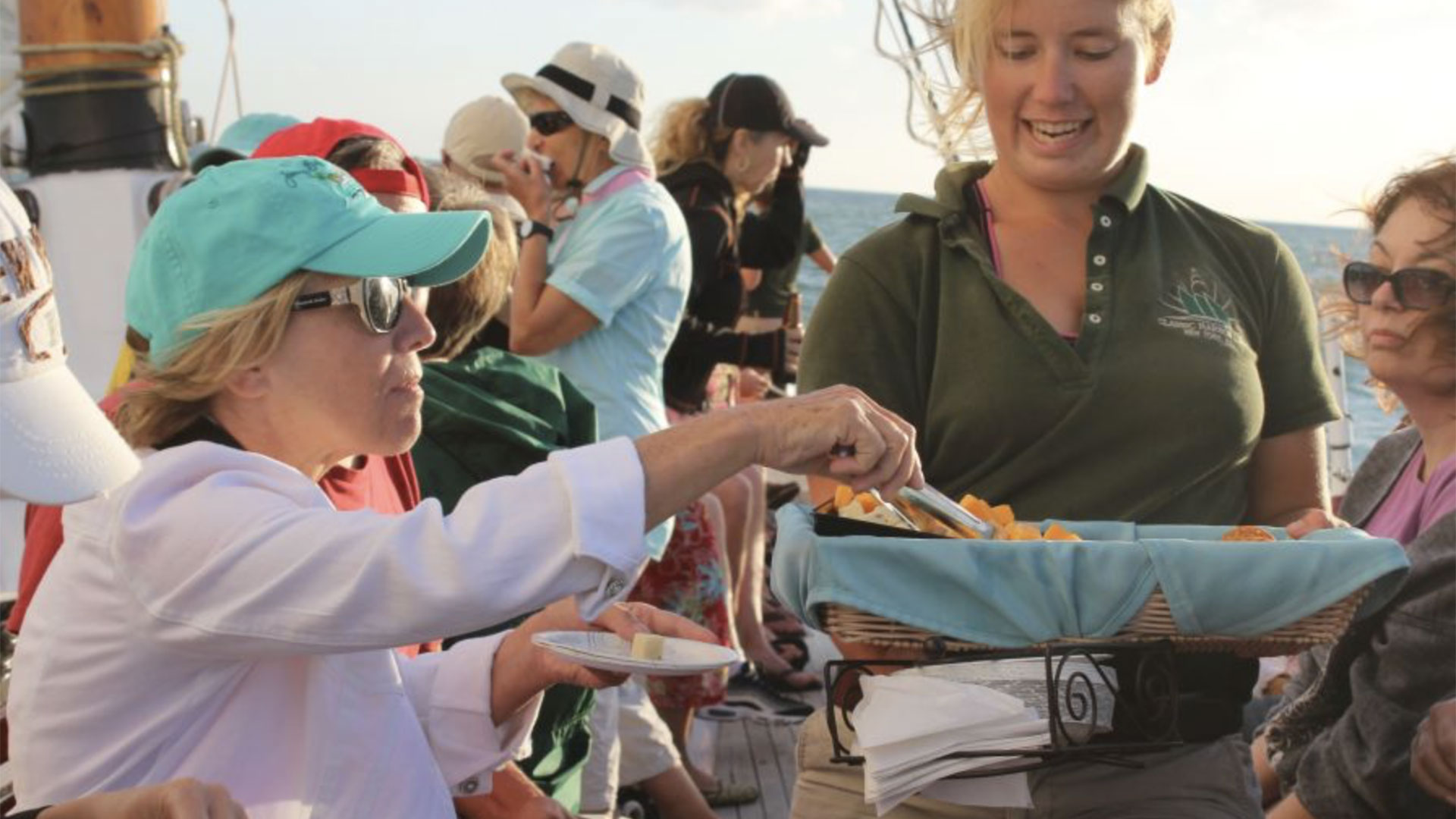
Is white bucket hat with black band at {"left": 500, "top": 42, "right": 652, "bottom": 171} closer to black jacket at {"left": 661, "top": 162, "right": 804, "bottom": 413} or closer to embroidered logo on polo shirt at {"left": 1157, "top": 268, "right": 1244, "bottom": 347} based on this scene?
black jacket at {"left": 661, "top": 162, "right": 804, "bottom": 413}

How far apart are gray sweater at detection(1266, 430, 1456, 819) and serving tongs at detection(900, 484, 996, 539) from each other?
84cm

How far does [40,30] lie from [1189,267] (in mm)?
4383

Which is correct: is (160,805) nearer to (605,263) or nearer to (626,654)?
(626,654)

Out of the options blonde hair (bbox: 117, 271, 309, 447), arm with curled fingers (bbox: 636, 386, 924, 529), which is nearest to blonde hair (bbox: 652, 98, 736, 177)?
blonde hair (bbox: 117, 271, 309, 447)

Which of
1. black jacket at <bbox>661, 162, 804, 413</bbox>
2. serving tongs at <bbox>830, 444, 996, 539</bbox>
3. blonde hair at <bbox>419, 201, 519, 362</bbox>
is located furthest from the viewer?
black jacket at <bbox>661, 162, 804, 413</bbox>

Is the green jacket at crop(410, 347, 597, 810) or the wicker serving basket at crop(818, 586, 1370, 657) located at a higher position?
the wicker serving basket at crop(818, 586, 1370, 657)

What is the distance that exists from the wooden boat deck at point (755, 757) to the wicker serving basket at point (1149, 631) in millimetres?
3255

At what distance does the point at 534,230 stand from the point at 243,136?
0.95 m

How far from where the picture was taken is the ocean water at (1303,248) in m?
4.19

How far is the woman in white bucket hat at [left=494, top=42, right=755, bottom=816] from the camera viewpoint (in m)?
4.98

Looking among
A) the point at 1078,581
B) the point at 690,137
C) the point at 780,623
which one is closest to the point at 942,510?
the point at 1078,581

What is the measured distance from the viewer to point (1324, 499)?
2844mm

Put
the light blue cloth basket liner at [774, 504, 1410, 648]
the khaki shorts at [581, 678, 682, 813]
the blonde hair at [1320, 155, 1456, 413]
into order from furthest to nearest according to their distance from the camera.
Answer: the khaki shorts at [581, 678, 682, 813]
the blonde hair at [1320, 155, 1456, 413]
the light blue cloth basket liner at [774, 504, 1410, 648]

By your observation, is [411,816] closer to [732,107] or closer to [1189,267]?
[1189,267]
